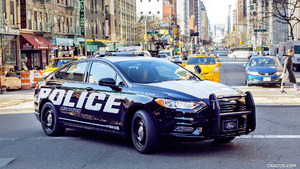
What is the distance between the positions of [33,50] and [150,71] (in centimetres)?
3778

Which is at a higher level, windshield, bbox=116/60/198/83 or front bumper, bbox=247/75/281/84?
windshield, bbox=116/60/198/83

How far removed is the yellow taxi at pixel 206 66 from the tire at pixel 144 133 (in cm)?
1410

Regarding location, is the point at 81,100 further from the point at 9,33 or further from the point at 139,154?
the point at 9,33

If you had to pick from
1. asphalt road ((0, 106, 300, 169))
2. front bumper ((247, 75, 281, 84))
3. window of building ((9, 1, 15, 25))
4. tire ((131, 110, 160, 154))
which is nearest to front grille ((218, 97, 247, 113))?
asphalt road ((0, 106, 300, 169))

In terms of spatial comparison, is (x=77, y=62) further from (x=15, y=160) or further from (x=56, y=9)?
(x=56, y=9)

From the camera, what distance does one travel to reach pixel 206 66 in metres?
22.1

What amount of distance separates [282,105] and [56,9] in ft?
128

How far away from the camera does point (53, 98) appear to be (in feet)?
29.5

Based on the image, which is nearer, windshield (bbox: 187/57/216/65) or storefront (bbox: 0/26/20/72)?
windshield (bbox: 187/57/216/65)

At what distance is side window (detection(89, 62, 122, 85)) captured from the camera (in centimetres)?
798

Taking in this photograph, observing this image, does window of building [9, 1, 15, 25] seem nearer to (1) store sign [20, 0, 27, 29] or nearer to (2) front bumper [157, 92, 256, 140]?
(1) store sign [20, 0, 27, 29]

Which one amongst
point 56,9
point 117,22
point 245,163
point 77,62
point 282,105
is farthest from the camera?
point 117,22

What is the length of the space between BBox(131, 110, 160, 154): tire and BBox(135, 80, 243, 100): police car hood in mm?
451

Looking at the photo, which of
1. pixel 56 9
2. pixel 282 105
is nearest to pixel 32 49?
pixel 56 9
